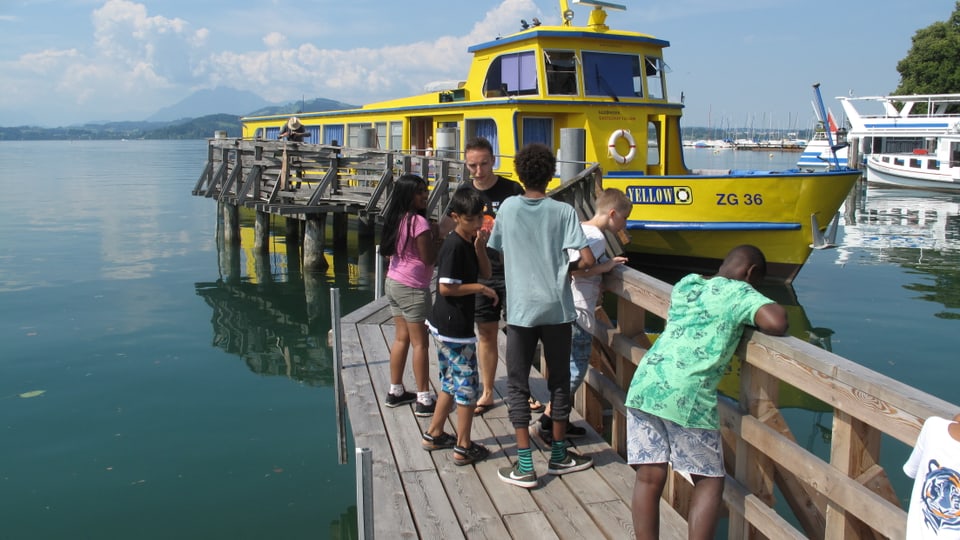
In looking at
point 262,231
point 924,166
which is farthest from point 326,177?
point 924,166

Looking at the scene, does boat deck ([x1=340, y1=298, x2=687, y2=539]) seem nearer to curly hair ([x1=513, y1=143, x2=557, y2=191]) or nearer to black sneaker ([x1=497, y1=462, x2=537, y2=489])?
black sneaker ([x1=497, y1=462, x2=537, y2=489])

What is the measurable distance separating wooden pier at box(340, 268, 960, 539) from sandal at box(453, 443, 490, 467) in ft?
0.15

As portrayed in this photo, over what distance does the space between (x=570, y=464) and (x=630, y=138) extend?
10.7m

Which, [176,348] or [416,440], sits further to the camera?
[176,348]

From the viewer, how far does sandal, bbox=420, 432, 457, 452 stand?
185 inches

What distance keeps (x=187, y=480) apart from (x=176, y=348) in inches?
188

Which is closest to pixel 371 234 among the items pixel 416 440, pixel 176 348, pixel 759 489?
pixel 176 348

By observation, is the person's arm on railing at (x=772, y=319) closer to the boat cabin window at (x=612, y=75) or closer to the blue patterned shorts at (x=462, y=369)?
the blue patterned shorts at (x=462, y=369)

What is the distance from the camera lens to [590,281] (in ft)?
15.2

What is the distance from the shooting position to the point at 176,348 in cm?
1109

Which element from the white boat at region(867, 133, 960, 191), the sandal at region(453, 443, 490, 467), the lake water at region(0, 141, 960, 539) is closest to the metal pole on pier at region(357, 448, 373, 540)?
the sandal at region(453, 443, 490, 467)

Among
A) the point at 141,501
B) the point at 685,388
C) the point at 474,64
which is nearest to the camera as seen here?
the point at 685,388

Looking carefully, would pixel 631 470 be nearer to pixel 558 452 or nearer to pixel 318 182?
pixel 558 452

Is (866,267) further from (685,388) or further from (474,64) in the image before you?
(685,388)
